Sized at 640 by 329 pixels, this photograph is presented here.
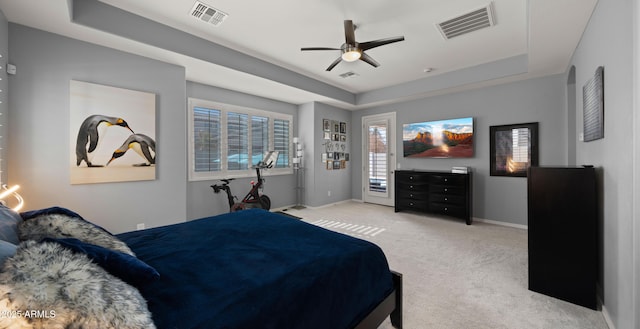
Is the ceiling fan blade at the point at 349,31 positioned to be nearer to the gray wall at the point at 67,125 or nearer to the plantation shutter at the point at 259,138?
the gray wall at the point at 67,125

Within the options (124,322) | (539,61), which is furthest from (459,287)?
(539,61)

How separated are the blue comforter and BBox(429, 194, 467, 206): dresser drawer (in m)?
3.46

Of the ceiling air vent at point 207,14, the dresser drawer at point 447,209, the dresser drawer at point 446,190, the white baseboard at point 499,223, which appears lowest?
the white baseboard at point 499,223

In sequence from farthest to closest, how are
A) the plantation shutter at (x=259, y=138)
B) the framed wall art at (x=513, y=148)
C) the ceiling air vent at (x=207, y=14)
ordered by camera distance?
the plantation shutter at (x=259, y=138)
the framed wall art at (x=513, y=148)
the ceiling air vent at (x=207, y=14)

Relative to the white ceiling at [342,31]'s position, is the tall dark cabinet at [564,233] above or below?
below

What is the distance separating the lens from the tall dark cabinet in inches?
79.4

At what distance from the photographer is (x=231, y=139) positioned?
4887 mm

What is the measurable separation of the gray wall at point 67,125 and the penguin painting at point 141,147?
102 millimetres

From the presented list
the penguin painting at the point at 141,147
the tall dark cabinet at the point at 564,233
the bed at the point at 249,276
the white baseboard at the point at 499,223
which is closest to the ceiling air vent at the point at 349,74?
the tall dark cabinet at the point at 564,233

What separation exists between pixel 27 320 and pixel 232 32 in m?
3.36

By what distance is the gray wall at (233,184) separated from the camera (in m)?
4.37

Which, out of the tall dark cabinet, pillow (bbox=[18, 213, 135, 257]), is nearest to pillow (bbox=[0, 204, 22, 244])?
pillow (bbox=[18, 213, 135, 257])

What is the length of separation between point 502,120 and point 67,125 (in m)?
6.40

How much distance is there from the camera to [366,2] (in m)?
A: 2.64
